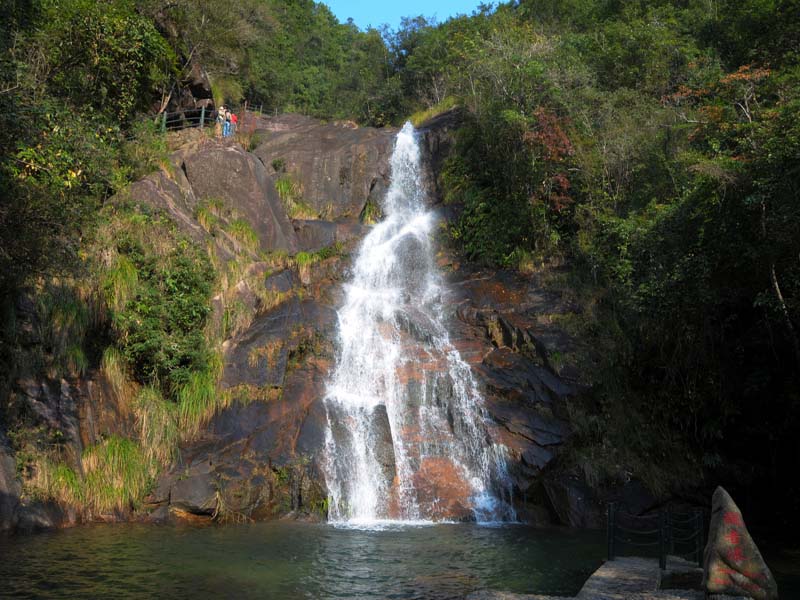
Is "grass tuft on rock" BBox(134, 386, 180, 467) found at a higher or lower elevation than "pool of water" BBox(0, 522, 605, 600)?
higher

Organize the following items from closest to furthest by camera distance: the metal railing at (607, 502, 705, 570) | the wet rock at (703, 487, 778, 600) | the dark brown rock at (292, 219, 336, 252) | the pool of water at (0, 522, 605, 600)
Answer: the wet rock at (703, 487, 778, 600)
the pool of water at (0, 522, 605, 600)
the metal railing at (607, 502, 705, 570)
the dark brown rock at (292, 219, 336, 252)

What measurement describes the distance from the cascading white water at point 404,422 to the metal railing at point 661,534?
271 centimetres

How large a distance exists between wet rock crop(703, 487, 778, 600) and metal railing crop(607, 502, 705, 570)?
202 cm

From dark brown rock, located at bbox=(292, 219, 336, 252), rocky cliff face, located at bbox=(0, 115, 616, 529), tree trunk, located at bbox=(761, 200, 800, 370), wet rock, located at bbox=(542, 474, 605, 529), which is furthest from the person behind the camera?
dark brown rock, located at bbox=(292, 219, 336, 252)

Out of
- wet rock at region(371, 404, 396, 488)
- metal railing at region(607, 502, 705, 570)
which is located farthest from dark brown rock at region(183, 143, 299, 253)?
metal railing at region(607, 502, 705, 570)

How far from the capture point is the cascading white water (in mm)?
14969

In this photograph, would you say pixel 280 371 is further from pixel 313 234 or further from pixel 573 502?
pixel 313 234

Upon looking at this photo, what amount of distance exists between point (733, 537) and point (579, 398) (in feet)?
30.8

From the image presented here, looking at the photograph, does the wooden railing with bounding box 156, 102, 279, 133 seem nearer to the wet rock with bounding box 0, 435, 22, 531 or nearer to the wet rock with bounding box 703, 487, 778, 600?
the wet rock with bounding box 0, 435, 22, 531

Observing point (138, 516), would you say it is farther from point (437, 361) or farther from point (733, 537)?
point (733, 537)

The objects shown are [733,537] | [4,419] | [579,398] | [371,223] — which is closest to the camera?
[733,537]

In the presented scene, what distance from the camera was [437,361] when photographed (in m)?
18.0

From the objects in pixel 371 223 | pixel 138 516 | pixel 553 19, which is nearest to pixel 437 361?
pixel 138 516

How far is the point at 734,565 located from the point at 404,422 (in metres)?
9.91
